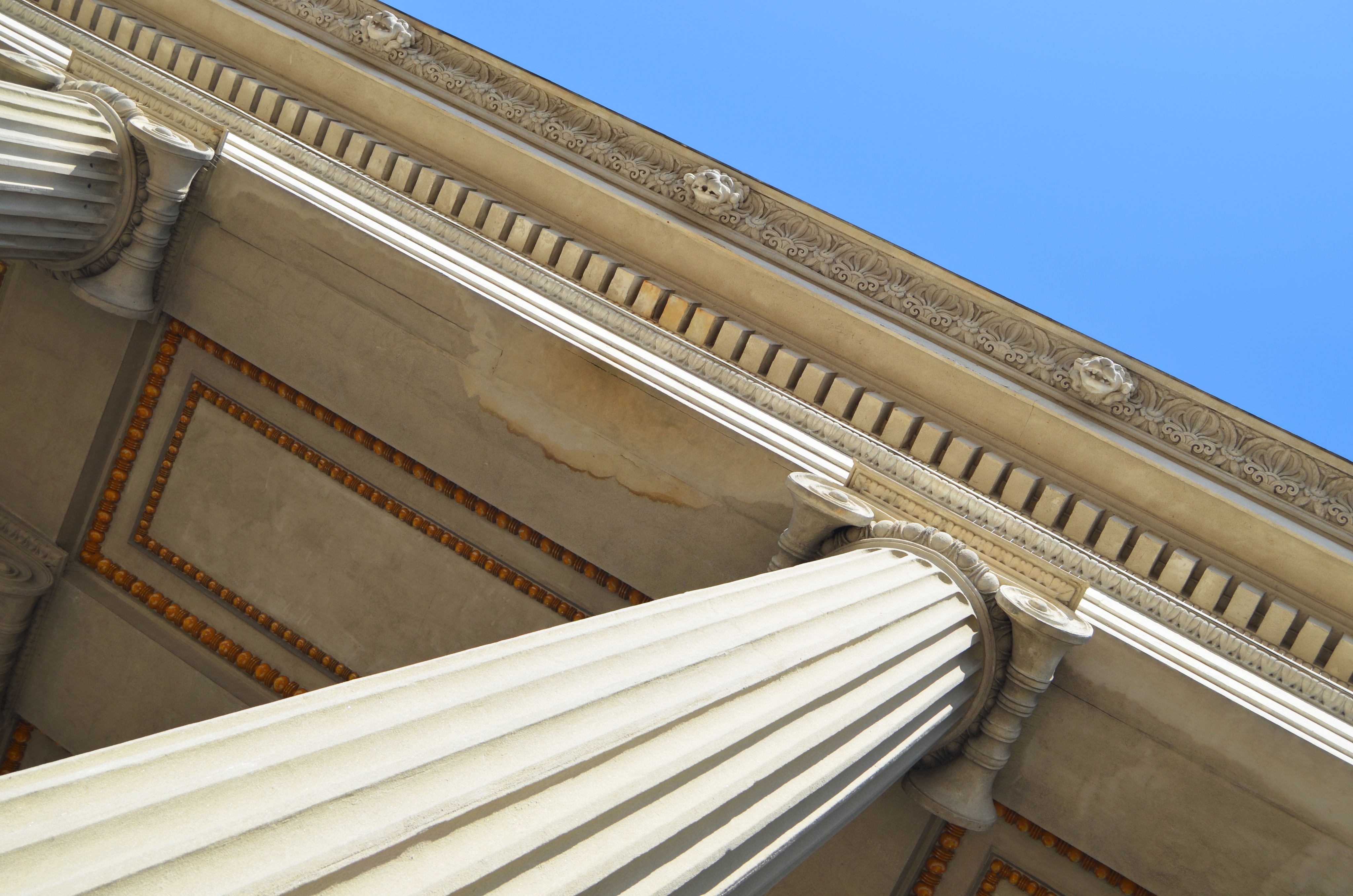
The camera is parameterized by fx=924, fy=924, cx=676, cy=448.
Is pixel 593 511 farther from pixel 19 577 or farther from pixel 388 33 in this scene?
pixel 19 577

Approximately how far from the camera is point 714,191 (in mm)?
5090

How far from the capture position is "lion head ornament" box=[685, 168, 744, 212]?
5.09m

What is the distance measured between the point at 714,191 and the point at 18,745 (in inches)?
236

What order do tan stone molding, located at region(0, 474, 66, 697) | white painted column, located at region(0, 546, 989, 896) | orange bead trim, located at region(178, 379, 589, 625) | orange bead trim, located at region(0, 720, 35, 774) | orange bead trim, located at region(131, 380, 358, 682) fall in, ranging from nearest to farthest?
white painted column, located at region(0, 546, 989, 896) → orange bead trim, located at region(178, 379, 589, 625) → orange bead trim, located at region(131, 380, 358, 682) → tan stone molding, located at region(0, 474, 66, 697) → orange bead trim, located at region(0, 720, 35, 774)

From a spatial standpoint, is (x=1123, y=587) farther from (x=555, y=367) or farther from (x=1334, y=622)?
(x=555, y=367)

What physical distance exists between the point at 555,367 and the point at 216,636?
3003mm

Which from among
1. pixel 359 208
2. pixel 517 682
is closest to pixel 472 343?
pixel 359 208

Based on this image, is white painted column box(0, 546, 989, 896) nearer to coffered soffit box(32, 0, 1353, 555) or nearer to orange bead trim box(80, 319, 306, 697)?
coffered soffit box(32, 0, 1353, 555)

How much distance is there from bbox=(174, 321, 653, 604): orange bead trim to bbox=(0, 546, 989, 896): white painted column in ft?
6.41

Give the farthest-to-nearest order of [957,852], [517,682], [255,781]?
[957,852], [517,682], [255,781]

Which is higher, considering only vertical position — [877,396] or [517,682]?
[877,396]

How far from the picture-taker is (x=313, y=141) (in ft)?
18.2

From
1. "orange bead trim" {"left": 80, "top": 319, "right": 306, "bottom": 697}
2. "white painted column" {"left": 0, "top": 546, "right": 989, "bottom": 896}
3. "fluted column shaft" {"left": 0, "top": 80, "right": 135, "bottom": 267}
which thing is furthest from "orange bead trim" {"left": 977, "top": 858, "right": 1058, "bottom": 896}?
"fluted column shaft" {"left": 0, "top": 80, "right": 135, "bottom": 267}

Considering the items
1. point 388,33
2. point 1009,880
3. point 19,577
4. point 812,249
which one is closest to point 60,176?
point 388,33
